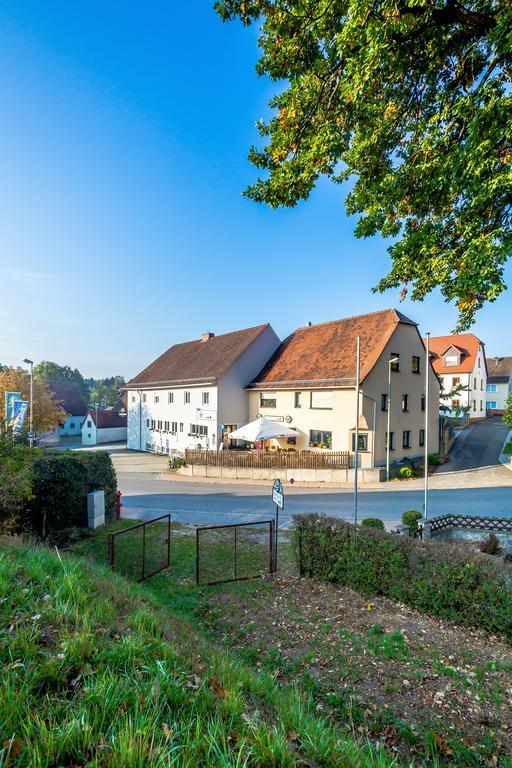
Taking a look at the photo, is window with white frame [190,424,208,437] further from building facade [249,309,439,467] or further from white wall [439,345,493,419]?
white wall [439,345,493,419]

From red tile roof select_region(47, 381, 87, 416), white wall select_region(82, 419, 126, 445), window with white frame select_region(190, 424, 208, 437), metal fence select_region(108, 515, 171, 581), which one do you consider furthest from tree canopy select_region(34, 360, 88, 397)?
metal fence select_region(108, 515, 171, 581)

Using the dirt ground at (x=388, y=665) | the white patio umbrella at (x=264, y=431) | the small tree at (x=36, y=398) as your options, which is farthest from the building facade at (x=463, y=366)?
the small tree at (x=36, y=398)

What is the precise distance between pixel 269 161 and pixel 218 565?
9.93 metres

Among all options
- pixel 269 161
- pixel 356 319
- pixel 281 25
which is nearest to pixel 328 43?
pixel 281 25

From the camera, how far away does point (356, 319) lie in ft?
89.7

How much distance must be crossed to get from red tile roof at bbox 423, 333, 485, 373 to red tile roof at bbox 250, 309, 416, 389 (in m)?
20.2

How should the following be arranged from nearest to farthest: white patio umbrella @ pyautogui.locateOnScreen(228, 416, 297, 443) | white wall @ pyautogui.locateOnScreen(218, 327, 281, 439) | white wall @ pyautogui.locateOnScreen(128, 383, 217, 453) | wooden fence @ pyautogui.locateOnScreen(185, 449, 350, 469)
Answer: wooden fence @ pyautogui.locateOnScreen(185, 449, 350, 469), white patio umbrella @ pyautogui.locateOnScreen(228, 416, 297, 443), white wall @ pyautogui.locateOnScreen(218, 327, 281, 439), white wall @ pyautogui.locateOnScreen(128, 383, 217, 453)

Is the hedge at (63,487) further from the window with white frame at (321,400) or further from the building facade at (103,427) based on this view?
the building facade at (103,427)

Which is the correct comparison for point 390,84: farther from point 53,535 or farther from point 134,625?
point 53,535

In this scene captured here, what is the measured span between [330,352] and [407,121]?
61.1 ft

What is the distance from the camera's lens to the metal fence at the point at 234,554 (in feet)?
29.8

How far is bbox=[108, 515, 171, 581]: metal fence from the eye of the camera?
8.79 meters

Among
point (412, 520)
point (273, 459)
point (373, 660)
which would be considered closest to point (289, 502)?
point (273, 459)

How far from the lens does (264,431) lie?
76.6 feet
